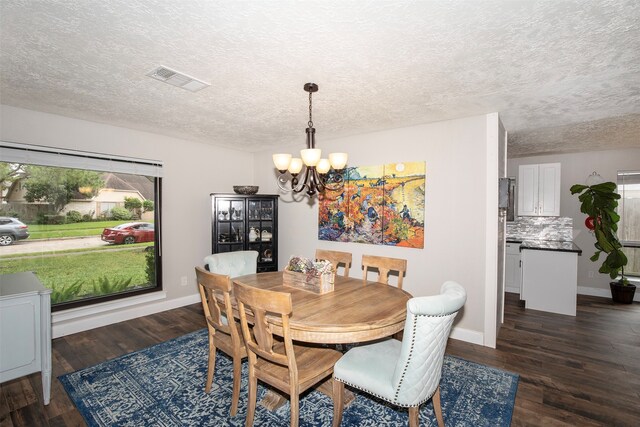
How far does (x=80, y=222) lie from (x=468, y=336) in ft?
15.6

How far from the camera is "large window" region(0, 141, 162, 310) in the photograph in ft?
10.7

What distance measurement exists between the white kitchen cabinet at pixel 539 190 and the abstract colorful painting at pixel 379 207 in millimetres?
3011

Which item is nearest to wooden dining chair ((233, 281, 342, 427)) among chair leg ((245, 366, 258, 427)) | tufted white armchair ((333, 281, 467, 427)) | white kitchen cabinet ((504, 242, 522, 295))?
chair leg ((245, 366, 258, 427))

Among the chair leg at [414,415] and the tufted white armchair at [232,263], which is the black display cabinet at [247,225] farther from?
the chair leg at [414,415]

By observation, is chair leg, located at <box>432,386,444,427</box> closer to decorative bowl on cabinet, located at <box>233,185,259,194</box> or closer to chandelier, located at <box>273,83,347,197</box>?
chandelier, located at <box>273,83,347,197</box>

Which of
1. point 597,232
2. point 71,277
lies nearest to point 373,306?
point 71,277

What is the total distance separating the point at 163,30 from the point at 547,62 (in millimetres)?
2486

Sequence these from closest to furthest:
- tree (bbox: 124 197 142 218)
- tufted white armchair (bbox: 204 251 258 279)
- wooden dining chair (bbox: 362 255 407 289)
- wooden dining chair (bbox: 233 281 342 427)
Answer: wooden dining chair (bbox: 233 281 342 427) → wooden dining chair (bbox: 362 255 407 289) → tufted white armchair (bbox: 204 251 258 279) → tree (bbox: 124 197 142 218)

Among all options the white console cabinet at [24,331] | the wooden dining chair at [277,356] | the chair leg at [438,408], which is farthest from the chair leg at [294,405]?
the white console cabinet at [24,331]

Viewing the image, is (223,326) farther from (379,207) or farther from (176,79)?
(379,207)

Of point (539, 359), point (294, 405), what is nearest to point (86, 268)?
point (294, 405)

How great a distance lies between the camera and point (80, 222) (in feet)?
12.3

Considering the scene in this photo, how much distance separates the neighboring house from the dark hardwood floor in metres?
1.45

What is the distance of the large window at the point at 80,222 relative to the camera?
3270mm
